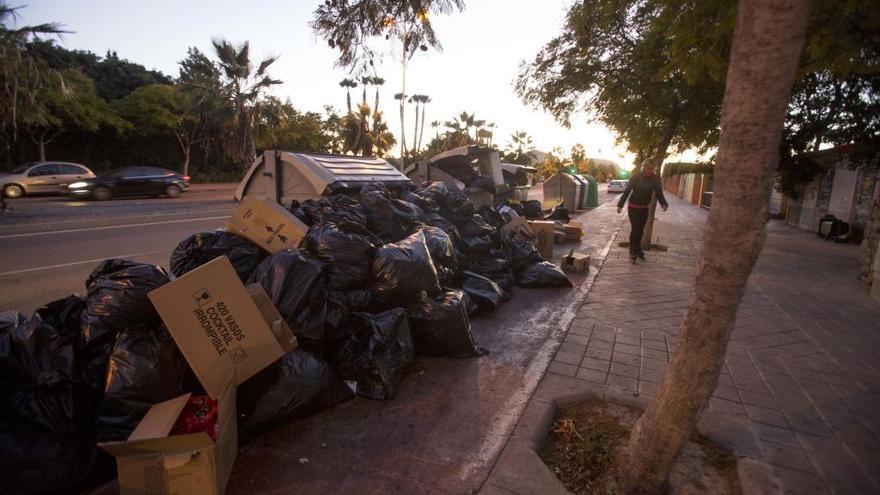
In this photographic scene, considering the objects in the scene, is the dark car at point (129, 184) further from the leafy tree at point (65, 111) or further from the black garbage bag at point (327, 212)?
the black garbage bag at point (327, 212)

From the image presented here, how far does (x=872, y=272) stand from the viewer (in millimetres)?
5914

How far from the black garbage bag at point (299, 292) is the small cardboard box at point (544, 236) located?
191 inches

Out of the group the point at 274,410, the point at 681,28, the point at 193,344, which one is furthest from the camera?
the point at 681,28

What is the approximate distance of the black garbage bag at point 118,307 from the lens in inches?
87.5

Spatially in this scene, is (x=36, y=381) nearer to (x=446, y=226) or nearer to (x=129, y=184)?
(x=446, y=226)

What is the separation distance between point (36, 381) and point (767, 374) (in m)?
4.36

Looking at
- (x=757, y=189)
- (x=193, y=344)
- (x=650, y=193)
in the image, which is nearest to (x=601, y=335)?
(x=757, y=189)

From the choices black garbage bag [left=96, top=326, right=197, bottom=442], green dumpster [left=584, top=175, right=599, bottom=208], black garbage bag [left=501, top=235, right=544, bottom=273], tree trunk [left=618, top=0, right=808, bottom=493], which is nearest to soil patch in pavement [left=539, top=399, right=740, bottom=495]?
tree trunk [left=618, top=0, right=808, bottom=493]

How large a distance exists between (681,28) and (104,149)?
3091cm

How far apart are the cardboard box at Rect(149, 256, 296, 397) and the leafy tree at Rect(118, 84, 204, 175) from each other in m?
27.3

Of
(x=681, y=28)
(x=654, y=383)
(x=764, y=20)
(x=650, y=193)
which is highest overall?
(x=681, y=28)

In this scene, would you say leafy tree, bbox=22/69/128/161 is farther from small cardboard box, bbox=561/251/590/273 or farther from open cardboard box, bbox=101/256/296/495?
open cardboard box, bbox=101/256/296/495

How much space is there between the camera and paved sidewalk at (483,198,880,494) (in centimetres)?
218

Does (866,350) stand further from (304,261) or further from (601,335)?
(304,261)
